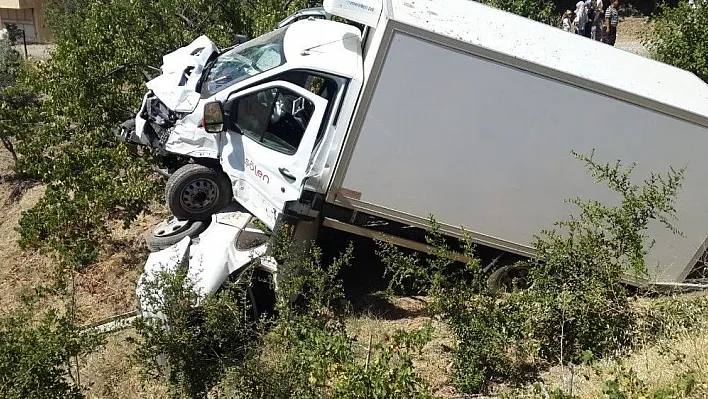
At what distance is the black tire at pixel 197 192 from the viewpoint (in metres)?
7.63

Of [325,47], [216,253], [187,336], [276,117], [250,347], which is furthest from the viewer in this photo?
[325,47]

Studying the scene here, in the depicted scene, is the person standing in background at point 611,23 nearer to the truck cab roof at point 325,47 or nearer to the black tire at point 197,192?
the truck cab roof at point 325,47

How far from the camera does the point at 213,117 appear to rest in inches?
288

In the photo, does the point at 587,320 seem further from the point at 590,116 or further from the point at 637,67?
the point at 637,67

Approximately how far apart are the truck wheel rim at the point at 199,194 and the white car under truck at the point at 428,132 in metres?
0.02

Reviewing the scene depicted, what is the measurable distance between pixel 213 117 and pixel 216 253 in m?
1.36

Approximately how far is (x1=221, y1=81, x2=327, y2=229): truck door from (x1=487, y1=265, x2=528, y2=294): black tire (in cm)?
221

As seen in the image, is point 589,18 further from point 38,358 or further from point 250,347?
point 38,358

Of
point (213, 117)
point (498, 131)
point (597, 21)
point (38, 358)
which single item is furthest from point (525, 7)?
point (38, 358)

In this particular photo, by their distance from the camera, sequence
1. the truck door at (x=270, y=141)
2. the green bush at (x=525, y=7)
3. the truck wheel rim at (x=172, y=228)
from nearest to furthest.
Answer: the truck door at (x=270, y=141) < the truck wheel rim at (x=172, y=228) < the green bush at (x=525, y=7)

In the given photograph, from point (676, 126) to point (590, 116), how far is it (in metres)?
0.79

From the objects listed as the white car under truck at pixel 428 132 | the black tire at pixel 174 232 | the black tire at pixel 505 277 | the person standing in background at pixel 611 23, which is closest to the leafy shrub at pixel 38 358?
the white car under truck at pixel 428 132

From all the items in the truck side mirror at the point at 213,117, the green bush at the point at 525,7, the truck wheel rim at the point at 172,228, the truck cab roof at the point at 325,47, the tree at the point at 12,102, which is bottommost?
the tree at the point at 12,102

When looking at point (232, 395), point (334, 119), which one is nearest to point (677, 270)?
point (334, 119)
